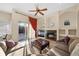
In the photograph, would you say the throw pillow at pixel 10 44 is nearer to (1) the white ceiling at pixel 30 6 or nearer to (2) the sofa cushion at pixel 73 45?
(1) the white ceiling at pixel 30 6

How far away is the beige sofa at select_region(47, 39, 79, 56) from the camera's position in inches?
68.3

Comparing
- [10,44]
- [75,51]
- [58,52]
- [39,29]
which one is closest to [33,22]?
[39,29]

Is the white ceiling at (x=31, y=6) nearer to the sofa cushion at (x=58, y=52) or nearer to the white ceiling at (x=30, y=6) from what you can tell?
the white ceiling at (x=30, y=6)

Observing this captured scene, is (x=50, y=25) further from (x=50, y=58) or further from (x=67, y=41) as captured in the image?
(x=50, y=58)

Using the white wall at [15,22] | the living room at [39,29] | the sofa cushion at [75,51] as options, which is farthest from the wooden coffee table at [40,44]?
the sofa cushion at [75,51]

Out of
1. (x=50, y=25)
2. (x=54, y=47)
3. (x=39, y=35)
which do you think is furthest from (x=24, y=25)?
(x=54, y=47)

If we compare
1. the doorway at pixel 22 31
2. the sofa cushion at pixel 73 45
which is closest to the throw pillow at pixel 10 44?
the doorway at pixel 22 31

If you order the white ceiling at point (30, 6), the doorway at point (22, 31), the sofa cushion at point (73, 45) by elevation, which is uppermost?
the white ceiling at point (30, 6)

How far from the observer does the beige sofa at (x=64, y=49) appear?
1734 mm

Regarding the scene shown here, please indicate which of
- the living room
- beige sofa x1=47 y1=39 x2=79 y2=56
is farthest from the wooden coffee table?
beige sofa x1=47 y1=39 x2=79 y2=56

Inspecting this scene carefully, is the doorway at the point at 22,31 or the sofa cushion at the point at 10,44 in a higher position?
the doorway at the point at 22,31

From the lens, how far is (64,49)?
1.75m

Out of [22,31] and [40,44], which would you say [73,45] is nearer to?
[40,44]

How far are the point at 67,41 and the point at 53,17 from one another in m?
0.41
